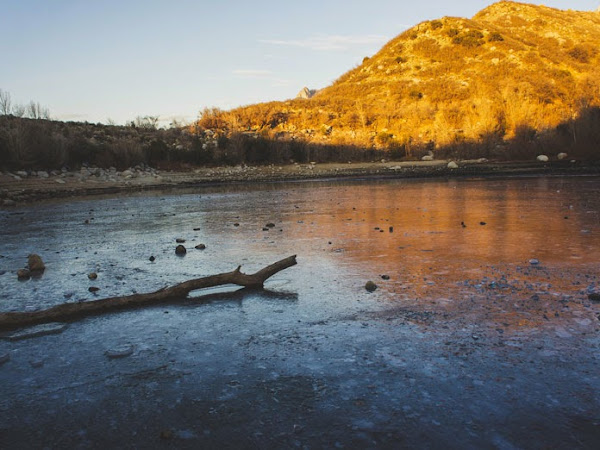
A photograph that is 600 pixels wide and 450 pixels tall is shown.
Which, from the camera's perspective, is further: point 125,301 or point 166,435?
point 125,301

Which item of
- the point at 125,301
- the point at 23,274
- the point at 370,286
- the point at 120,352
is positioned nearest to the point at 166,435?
the point at 120,352

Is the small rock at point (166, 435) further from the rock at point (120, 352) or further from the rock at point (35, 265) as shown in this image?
the rock at point (35, 265)

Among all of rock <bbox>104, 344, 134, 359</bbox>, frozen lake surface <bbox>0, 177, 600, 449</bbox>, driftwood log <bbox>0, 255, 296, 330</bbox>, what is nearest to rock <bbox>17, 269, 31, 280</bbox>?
frozen lake surface <bbox>0, 177, 600, 449</bbox>

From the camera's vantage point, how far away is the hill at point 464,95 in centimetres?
3209

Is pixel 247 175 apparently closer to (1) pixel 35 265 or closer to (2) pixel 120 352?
(1) pixel 35 265

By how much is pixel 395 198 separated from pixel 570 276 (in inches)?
382

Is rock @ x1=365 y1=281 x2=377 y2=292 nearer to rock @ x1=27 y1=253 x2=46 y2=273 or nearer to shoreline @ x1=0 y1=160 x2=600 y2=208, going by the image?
rock @ x1=27 y1=253 x2=46 y2=273

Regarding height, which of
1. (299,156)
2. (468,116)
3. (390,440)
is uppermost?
(468,116)

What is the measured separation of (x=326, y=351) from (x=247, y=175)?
25654 millimetres

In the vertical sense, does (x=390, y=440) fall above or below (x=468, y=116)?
below

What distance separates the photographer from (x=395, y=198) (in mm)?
14883

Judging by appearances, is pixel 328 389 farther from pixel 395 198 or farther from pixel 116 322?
pixel 395 198

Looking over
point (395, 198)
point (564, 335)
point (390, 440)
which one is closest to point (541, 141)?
point (395, 198)

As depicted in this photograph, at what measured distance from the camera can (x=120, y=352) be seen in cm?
369
